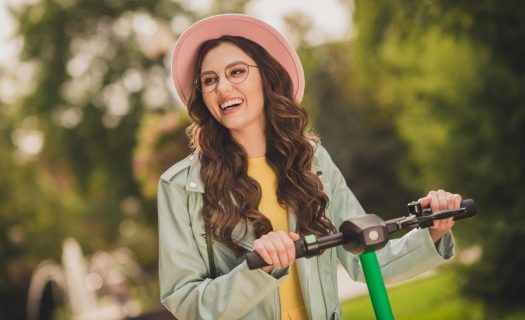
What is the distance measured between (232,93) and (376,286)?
0.91 metres

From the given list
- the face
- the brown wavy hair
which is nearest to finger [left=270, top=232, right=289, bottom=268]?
the brown wavy hair

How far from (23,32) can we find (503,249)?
809 inches

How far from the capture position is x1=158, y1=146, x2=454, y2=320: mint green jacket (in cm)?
222

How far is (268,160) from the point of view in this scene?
2748 millimetres

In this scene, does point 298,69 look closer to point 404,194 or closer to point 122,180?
point 122,180

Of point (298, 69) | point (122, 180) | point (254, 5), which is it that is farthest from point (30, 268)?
point (298, 69)

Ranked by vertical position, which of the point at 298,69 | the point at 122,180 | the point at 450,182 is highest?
the point at 122,180

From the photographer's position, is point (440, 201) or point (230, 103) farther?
point (230, 103)

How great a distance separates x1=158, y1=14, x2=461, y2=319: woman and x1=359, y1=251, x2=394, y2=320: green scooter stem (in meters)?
0.25

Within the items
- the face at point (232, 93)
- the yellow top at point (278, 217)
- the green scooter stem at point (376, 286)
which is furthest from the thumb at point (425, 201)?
the face at point (232, 93)

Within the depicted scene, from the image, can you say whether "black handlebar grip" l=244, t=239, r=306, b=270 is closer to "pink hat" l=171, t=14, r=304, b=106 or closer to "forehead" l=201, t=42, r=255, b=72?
"forehead" l=201, t=42, r=255, b=72

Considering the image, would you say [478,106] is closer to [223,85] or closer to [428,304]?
[428,304]

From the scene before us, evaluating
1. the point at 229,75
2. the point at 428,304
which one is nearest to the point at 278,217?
the point at 229,75

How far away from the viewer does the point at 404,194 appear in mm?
27203
